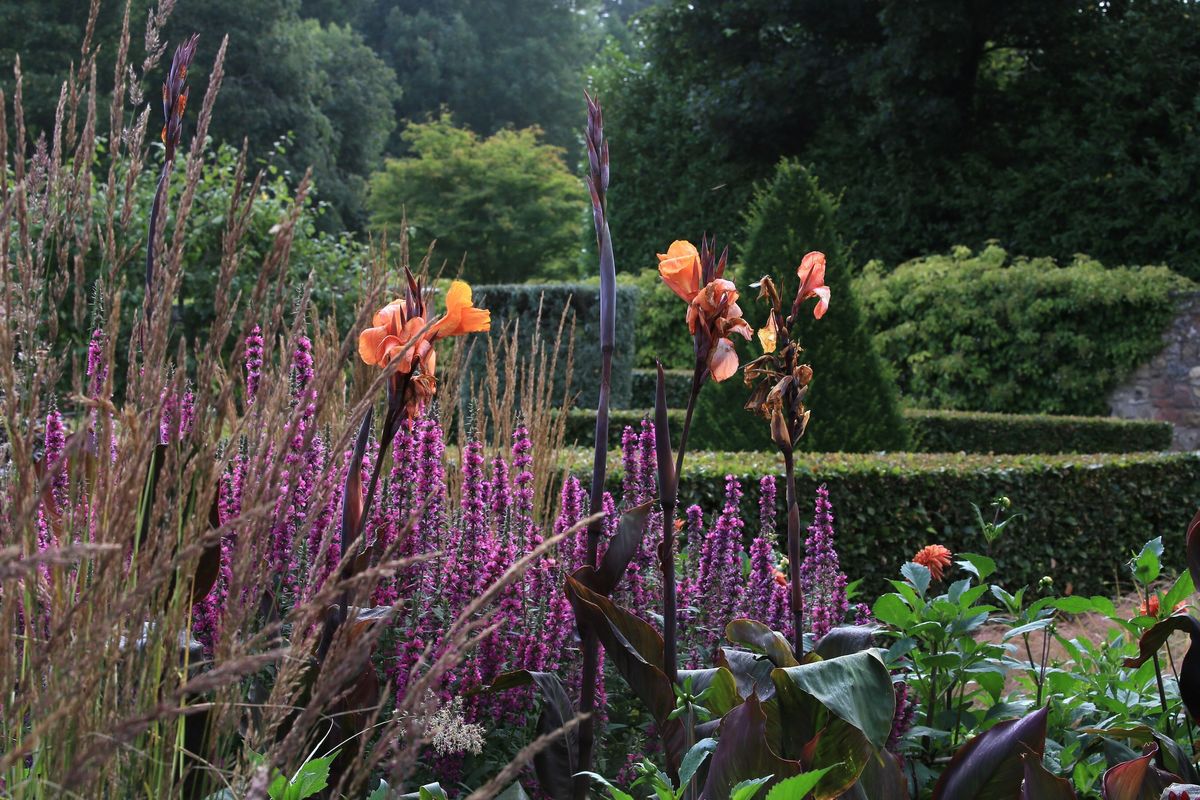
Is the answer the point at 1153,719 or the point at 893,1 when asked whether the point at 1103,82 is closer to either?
the point at 893,1

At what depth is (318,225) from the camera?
2531cm

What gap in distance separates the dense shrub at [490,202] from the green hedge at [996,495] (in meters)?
16.0

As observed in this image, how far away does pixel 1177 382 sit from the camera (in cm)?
975

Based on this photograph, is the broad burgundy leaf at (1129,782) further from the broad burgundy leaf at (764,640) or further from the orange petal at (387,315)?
the orange petal at (387,315)

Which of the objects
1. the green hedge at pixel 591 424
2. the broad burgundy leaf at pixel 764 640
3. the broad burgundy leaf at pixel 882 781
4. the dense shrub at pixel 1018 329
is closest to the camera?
the broad burgundy leaf at pixel 882 781

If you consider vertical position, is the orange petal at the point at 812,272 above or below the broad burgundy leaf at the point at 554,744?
above

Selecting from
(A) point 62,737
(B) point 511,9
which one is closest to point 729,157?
(A) point 62,737

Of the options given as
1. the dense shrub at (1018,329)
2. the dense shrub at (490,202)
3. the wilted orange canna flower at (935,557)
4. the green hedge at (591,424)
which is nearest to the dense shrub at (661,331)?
Answer: the dense shrub at (1018,329)

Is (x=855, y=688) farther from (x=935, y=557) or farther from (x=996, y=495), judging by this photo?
(x=996, y=495)

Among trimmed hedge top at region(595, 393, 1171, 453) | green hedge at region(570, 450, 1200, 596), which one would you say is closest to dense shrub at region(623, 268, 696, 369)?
trimmed hedge top at region(595, 393, 1171, 453)

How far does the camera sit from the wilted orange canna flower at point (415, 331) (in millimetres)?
1261

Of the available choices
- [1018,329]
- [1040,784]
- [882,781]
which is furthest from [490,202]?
[1040,784]

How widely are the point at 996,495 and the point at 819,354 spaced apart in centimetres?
130

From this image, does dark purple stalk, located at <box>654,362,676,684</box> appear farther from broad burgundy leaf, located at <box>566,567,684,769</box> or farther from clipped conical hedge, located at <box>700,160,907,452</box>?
clipped conical hedge, located at <box>700,160,907,452</box>
